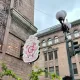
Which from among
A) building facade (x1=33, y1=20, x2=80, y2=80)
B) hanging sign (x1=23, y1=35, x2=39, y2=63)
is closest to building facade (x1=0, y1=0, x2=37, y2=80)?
hanging sign (x1=23, y1=35, x2=39, y2=63)

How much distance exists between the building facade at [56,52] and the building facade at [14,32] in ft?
45.5

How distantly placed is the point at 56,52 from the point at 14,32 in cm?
1705

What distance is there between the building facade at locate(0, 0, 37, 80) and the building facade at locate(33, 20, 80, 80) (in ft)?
45.5

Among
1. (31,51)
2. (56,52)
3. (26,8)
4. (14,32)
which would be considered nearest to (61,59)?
(56,52)

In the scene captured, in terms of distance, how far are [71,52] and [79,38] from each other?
66.5 feet

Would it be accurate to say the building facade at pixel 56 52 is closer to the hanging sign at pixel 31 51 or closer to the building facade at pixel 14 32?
the building facade at pixel 14 32

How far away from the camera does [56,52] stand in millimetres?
26625

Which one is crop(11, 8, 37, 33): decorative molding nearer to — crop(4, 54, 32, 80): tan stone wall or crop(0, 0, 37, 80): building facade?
crop(0, 0, 37, 80): building facade

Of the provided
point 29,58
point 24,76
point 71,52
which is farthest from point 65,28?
point 24,76

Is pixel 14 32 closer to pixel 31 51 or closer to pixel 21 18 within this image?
pixel 21 18

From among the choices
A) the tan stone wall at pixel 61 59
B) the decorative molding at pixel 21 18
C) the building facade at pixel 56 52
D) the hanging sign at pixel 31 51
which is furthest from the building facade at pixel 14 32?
the building facade at pixel 56 52

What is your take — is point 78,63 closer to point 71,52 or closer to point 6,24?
point 6,24

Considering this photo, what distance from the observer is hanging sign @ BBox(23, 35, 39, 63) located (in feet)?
26.5

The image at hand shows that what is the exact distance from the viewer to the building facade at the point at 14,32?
30.8 feet
